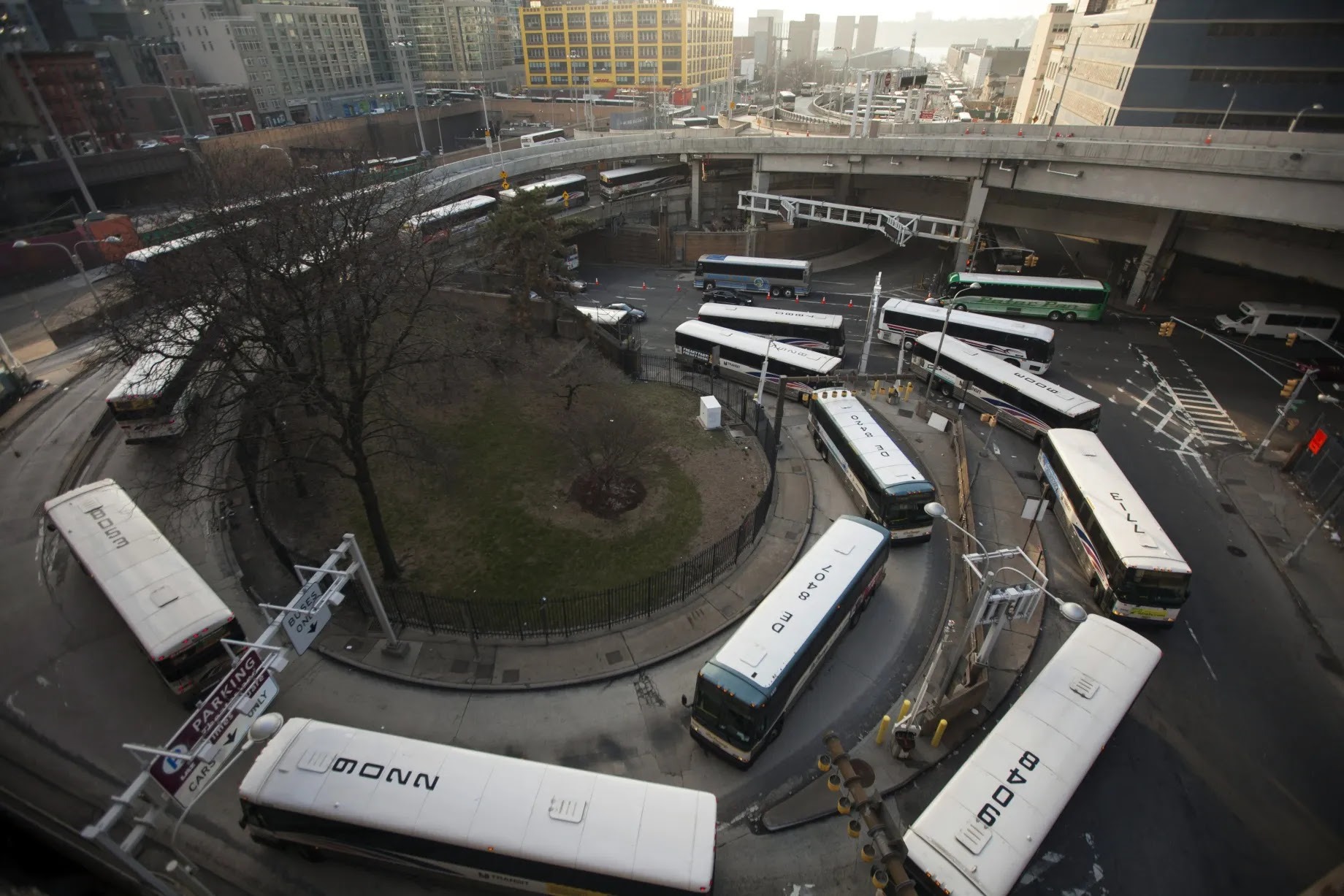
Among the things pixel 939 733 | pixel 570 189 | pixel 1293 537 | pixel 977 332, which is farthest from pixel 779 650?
pixel 570 189

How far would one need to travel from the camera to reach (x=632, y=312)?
4131 centimetres

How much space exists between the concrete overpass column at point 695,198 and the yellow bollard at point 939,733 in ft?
171

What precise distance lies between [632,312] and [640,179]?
2278 cm

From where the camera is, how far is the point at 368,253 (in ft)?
64.6

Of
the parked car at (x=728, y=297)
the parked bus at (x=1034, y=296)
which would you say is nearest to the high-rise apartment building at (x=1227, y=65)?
the parked bus at (x=1034, y=296)

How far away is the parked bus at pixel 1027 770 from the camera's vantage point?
36.2 feet

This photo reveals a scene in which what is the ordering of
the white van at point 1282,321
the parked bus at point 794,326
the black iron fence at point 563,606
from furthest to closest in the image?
1. the white van at point 1282,321
2. the parked bus at point 794,326
3. the black iron fence at point 563,606

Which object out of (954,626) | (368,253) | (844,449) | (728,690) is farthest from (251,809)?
(844,449)

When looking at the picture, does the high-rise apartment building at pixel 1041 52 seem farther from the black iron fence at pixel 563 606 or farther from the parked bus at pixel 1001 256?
the black iron fence at pixel 563 606

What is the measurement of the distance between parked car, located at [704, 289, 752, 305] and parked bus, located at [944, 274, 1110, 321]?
13.6m

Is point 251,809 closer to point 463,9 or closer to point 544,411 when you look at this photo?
Result: point 544,411

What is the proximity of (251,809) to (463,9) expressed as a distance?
15297 centimetres

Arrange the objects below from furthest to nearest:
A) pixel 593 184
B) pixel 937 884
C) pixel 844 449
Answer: pixel 593 184
pixel 844 449
pixel 937 884

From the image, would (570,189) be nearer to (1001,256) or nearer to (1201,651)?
(1001,256)
